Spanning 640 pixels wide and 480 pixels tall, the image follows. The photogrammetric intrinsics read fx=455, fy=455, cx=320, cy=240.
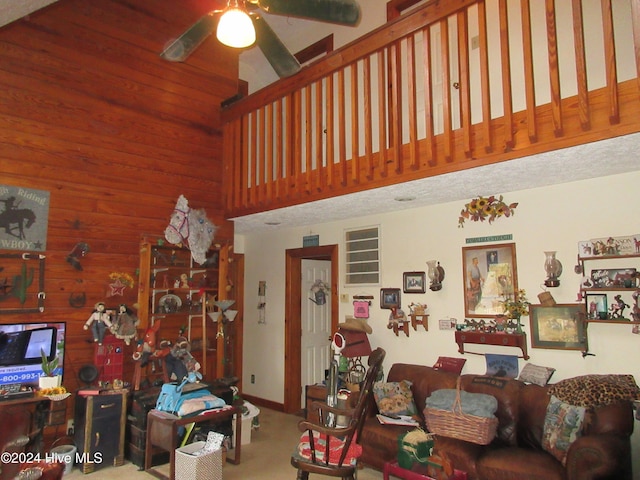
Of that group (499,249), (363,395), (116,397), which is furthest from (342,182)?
(116,397)

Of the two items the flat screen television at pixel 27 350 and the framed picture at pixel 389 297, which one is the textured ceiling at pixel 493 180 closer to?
the framed picture at pixel 389 297

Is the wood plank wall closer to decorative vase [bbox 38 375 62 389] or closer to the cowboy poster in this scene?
the cowboy poster

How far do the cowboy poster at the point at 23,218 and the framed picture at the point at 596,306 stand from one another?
4518 mm

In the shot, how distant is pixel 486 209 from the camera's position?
394cm

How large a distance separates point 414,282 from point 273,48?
8.64ft

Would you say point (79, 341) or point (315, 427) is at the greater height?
point (79, 341)

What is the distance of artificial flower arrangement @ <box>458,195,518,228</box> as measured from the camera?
12.7ft

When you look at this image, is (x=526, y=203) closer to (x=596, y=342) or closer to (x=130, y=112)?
(x=596, y=342)

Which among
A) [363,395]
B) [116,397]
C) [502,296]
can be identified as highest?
[502,296]

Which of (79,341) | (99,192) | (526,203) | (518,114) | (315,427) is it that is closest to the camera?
(315,427)

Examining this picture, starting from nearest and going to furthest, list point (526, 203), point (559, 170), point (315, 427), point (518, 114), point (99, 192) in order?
1. point (315, 427)
2. point (518, 114)
3. point (559, 170)
4. point (526, 203)
5. point (99, 192)

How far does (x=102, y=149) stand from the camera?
4.51 m

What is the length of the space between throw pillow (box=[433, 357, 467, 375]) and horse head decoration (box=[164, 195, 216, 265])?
259 cm

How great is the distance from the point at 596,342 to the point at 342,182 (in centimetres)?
228
